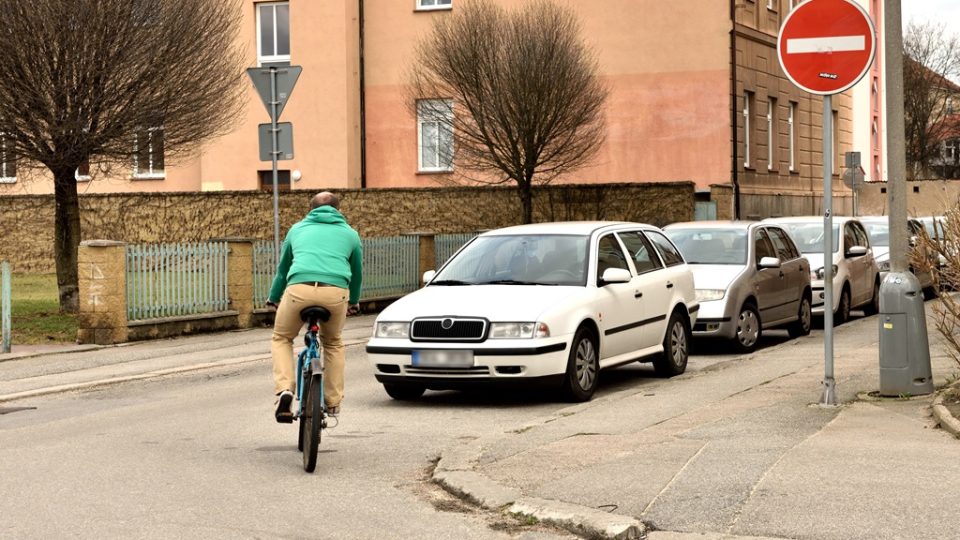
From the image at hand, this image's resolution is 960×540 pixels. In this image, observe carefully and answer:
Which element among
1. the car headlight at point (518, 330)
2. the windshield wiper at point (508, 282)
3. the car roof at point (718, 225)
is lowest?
the car headlight at point (518, 330)

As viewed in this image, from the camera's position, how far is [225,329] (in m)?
20.5

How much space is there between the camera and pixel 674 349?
559 inches

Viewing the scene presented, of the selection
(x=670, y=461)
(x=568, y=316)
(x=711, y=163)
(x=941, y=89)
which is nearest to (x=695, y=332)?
(x=568, y=316)

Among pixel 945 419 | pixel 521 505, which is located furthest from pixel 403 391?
pixel 521 505

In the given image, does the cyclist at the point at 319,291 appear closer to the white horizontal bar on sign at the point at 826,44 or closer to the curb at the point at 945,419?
the white horizontal bar on sign at the point at 826,44

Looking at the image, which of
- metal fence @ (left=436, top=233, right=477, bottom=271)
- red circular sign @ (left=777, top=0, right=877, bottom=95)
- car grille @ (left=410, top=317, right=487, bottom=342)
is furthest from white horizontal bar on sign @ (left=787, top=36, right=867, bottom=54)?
metal fence @ (left=436, top=233, right=477, bottom=271)

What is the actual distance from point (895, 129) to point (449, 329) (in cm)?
385

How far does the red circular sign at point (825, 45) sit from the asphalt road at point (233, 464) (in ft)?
11.0

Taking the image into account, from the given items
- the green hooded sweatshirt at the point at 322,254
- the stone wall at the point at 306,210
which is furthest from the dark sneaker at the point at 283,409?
the stone wall at the point at 306,210

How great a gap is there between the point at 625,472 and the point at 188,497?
2.46 m

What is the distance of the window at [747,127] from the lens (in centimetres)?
3788

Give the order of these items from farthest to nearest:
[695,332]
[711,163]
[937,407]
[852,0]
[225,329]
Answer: [711,163] → [225,329] → [695,332] → [852,0] → [937,407]

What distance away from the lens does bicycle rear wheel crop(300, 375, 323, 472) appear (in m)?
8.73

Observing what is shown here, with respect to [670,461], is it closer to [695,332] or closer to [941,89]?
[695,332]
